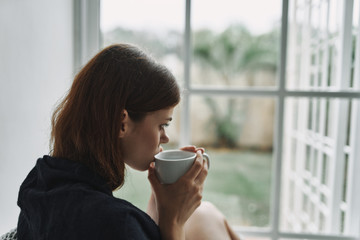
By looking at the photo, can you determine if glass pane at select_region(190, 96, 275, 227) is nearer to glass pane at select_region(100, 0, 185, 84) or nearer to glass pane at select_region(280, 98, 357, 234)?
glass pane at select_region(280, 98, 357, 234)

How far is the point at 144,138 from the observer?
747 millimetres

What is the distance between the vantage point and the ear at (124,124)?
0.70 meters

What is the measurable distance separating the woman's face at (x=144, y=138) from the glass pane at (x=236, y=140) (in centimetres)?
444

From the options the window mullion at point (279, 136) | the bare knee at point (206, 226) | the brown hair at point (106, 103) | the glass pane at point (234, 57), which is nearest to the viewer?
the brown hair at point (106, 103)

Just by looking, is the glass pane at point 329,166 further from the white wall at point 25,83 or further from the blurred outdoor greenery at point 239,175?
the blurred outdoor greenery at point 239,175

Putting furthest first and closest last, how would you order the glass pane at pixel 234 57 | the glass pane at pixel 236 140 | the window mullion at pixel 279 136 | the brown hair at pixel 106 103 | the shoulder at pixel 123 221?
the glass pane at pixel 236 140 → the glass pane at pixel 234 57 → the window mullion at pixel 279 136 → the brown hair at pixel 106 103 → the shoulder at pixel 123 221

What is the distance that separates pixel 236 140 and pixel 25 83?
5.34 metres

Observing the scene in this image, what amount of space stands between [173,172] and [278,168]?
642 millimetres

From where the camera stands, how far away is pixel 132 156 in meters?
0.77

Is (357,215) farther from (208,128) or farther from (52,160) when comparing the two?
(208,128)

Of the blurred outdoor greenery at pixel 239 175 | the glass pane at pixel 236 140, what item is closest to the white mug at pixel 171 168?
the glass pane at pixel 236 140

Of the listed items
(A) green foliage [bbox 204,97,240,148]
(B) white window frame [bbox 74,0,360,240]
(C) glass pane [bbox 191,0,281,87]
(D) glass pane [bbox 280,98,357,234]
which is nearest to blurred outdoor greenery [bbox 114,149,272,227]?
(A) green foliage [bbox 204,97,240,148]

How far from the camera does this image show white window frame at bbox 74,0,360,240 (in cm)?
118

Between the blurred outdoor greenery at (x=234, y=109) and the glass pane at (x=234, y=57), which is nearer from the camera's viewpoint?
the blurred outdoor greenery at (x=234, y=109)
